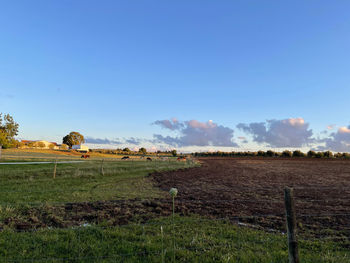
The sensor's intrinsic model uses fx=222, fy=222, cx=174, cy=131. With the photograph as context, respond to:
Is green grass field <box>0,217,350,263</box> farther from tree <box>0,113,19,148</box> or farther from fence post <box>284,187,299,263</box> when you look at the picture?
tree <box>0,113,19,148</box>

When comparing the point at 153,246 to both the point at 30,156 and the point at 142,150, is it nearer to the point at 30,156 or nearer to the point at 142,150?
the point at 30,156

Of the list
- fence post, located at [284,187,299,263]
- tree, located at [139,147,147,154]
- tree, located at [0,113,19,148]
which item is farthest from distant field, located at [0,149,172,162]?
tree, located at [139,147,147,154]

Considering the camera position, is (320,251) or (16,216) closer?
(320,251)

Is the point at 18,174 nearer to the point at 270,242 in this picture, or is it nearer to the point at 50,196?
the point at 50,196

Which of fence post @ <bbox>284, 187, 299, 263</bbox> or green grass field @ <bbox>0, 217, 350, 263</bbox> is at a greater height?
fence post @ <bbox>284, 187, 299, 263</bbox>

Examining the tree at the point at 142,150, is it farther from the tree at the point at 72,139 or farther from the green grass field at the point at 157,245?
the green grass field at the point at 157,245

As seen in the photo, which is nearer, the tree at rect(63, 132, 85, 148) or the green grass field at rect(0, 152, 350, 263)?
the green grass field at rect(0, 152, 350, 263)

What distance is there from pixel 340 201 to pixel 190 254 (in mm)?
11143

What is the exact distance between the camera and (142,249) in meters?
5.08

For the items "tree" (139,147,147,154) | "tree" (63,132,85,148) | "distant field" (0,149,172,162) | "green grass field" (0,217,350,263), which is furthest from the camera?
"tree" (139,147,147,154)

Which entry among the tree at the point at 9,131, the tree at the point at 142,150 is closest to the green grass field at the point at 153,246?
the tree at the point at 9,131

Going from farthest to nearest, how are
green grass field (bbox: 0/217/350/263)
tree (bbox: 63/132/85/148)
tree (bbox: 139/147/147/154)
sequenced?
tree (bbox: 139/147/147/154) → tree (bbox: 63/132/85/148) → green grass field (bbox: 0/217/350/263)

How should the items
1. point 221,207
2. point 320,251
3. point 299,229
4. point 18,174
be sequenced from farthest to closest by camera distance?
point 18,174 → point 221,207 → point 299,229 → point 320,251

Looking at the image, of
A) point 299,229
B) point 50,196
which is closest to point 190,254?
point 299,229
